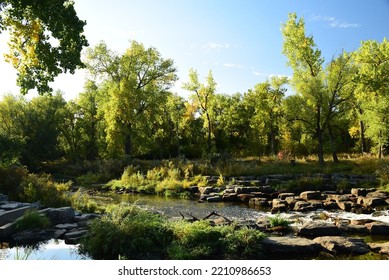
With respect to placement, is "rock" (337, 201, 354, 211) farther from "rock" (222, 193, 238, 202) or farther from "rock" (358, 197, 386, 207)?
"rock" (222, 193, 238, 202)

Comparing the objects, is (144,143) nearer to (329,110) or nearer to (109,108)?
(109,108)

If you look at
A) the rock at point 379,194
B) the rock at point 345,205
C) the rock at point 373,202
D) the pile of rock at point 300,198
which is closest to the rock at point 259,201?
the pile of rock at point 300,198

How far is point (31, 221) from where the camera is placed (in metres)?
8.10

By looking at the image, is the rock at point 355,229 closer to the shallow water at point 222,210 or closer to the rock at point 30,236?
the shallow water at point 222,210

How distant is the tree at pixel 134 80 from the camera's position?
102 ft

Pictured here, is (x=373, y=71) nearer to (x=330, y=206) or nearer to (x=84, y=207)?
(x=330, y=206)

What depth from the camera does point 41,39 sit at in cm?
963

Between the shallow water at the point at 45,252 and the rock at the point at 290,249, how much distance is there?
3253 mm

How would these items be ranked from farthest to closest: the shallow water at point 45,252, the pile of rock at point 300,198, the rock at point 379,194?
the rock at point 379,194 < the pile of rock at point 300,198 < the shallow water at point 45,252

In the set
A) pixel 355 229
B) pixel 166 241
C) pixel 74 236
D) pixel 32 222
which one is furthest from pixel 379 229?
pixel 32 222

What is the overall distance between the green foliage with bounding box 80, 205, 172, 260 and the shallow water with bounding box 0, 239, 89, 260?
25cm

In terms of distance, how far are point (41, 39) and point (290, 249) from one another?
7.96 metres

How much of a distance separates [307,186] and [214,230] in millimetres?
11027

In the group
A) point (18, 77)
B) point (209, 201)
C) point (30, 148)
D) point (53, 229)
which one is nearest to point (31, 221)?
point (53, 229)
